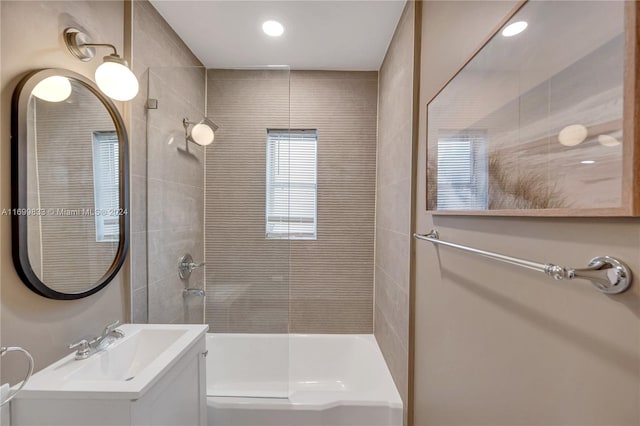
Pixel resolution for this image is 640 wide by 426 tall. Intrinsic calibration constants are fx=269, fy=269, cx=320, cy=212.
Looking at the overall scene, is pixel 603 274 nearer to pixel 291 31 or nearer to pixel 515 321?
pixel 515 321

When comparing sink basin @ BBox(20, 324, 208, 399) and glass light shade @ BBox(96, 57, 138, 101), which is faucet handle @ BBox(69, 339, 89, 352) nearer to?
sink basin @ BBox(20, 324, 208, 399)

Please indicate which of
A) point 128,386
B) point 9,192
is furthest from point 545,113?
point 9,192

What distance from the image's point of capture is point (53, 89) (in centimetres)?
106

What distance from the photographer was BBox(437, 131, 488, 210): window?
0.85m

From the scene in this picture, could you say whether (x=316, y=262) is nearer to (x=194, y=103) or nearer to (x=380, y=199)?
(x=380, y=199)

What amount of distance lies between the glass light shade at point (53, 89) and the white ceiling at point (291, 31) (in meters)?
0.86

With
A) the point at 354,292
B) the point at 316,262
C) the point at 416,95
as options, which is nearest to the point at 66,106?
the point at 416,95

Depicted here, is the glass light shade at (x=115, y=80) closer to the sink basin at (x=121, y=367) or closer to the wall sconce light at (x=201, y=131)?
the wall sconce light at (x=201, y=131)

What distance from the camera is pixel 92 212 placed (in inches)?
49.4

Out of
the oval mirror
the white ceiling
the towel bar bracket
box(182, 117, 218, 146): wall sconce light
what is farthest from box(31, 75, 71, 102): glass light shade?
the towel bar bracket

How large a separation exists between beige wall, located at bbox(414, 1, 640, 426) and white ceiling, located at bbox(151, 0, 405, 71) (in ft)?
1.81

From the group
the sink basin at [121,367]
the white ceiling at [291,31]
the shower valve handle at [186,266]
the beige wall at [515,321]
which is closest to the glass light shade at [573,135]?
the beige wall at [515,321]

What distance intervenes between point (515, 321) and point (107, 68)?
72.0 inches

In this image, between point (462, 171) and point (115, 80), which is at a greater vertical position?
point (115, 80)
